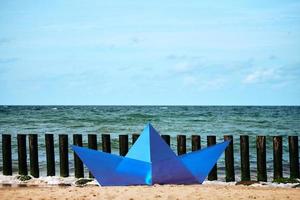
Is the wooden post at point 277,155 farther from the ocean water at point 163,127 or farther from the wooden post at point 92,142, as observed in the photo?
the wooden post at point 92,142

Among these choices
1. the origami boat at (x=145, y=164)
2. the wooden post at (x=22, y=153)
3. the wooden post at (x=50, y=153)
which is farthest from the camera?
the wooden post at (x=22, y=153)

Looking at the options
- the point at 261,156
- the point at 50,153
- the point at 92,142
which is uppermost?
the point at 92,142

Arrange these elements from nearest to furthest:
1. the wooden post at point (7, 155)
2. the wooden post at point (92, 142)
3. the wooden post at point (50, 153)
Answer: the wooden post at point (92, 142) → the wooden post at point (50, 153) → the wooden post at point (7, 155)

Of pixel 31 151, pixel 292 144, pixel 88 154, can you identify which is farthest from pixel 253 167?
pixel 88 154

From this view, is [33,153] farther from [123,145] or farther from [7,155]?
[123,145]

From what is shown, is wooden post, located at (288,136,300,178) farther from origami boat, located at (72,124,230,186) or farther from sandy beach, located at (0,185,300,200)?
origami boat, located at (72,124,230,186)

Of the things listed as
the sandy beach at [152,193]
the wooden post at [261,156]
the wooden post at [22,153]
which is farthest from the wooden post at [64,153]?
the wooden post at [261,156]

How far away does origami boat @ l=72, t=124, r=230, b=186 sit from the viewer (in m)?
8.06

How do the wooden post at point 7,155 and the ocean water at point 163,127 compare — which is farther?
the ocean water at point 163,127

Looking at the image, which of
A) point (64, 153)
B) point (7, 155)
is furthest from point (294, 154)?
point (7, 155)

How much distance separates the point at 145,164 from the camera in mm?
8016

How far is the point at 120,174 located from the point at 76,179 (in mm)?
3516

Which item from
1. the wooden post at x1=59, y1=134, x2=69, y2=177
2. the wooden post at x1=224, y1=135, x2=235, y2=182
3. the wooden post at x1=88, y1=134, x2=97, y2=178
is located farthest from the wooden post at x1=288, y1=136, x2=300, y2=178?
the wooden post at x1=59, y1=134, x2=69, y2=177

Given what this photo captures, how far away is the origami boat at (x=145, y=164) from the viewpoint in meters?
8.06
